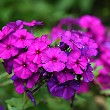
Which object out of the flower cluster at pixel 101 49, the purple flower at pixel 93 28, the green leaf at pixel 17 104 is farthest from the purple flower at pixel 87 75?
the purple flower at pixel 93 28

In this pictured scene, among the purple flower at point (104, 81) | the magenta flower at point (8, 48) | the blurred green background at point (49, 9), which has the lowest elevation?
the blurred green background at point (49, 9)

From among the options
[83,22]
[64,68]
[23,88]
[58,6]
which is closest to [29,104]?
[23,88]

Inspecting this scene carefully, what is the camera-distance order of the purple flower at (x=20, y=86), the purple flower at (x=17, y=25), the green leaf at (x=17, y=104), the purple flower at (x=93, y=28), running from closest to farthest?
1. the purple flower at (x=20, y=86)
2. the purple flower at (x=17, y=25)
3. the green leaf at (x=17, y=104)
4. the purple flower at (x=93, y=28)

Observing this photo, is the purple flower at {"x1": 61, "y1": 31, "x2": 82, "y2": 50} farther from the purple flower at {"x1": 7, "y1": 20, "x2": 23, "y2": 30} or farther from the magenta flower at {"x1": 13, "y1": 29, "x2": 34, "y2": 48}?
the purple flower at {"x1": 7, "y1": 20, "x2": 23, "y2": 30}

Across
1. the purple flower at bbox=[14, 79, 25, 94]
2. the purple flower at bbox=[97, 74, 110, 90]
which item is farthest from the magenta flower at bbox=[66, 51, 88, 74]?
the purple flower at bbox=[97, 74, 110, 90]

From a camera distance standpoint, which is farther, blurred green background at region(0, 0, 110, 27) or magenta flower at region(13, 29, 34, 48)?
blurred green background at region(0, 0, 110, 27)

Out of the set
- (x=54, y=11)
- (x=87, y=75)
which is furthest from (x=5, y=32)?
(x=54, y=11)

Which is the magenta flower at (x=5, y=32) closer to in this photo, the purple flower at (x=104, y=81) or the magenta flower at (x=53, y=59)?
the magenta flower at (x=53, y=59)

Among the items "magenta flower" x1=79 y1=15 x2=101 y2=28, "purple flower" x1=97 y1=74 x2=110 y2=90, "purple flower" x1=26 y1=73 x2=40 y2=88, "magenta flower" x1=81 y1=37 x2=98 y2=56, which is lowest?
"purple flower" x1=97 y1=74 x2=110 y2=90
